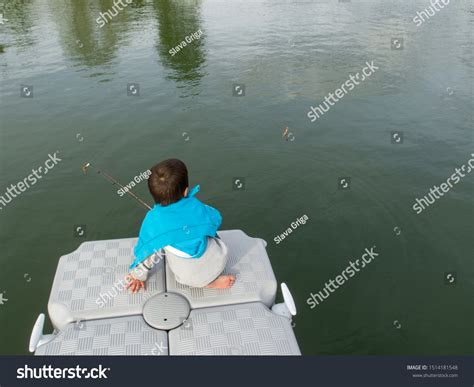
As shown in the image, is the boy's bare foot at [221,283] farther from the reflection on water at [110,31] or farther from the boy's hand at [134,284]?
the reflection on water at [110,31]

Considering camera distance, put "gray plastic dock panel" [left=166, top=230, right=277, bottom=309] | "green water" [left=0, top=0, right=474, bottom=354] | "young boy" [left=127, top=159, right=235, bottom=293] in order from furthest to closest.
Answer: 1. "green water" [left=0, top=0, right=474, bottom=354]
2. "gray plastic dock panel" [left=166, top=230, right=277, bottom=309]
3. "young boy" [left=127, top=159, right=235, bottom=293]

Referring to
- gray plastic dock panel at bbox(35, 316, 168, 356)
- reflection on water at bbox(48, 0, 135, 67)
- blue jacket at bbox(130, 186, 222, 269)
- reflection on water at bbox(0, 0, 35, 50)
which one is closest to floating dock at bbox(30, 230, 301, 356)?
gray plastic dock panel at bbox(35, 316, 168, 356)

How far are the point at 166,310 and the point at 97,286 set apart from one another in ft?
2.58

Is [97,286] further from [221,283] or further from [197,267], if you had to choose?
[221,283]

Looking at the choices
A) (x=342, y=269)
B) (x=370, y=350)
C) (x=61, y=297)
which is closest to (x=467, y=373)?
(x=370, y=350)

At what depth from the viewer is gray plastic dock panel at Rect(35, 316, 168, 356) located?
3.03m

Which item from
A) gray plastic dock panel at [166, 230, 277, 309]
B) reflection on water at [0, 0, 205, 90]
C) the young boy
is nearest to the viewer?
the young boy

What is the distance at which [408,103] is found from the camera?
9.73 meters

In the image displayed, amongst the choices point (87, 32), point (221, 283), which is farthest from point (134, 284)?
point (87, 32)

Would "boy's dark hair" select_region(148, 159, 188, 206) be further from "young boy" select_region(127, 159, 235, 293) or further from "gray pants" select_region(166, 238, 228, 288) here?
"gray pants" select_region(166, 238, 228, 288)

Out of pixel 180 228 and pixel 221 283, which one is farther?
pixel 221 283

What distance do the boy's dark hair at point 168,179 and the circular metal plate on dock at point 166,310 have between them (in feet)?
3.29

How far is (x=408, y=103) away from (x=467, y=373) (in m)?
7.75

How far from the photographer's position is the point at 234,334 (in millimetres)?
3170
